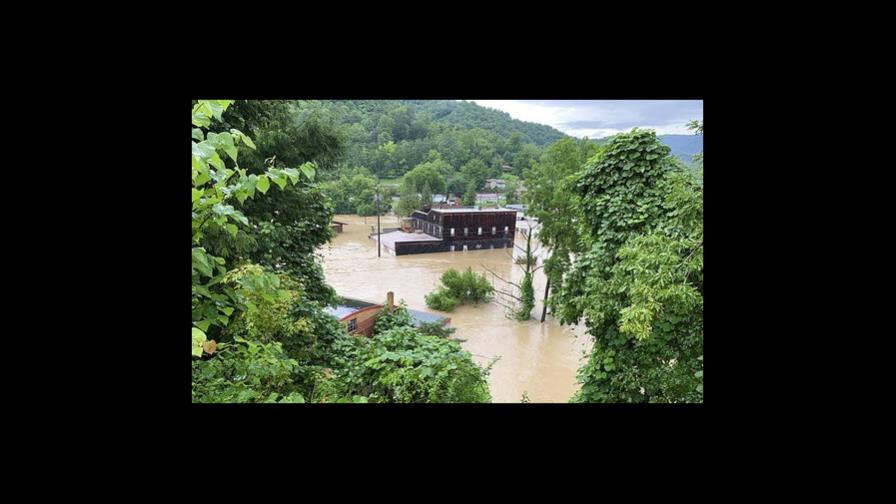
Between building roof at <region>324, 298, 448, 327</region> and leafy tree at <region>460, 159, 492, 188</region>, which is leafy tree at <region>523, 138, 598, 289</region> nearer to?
building roof at <region>324, 298, 448, 327</region>

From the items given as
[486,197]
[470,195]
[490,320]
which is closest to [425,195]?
[470,195]

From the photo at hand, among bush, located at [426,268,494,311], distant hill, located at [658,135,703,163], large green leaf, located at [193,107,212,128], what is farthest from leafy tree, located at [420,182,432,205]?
large green leaf, located at [193,107,212,128]

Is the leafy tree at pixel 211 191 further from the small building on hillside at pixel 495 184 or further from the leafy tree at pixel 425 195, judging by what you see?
the small building on hillside at pixel 495 184

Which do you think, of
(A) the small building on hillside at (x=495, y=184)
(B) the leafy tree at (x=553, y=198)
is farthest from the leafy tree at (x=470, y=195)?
(B) the leafy tree at (x=553, y=198)

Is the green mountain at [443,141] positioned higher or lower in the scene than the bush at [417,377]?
higher
